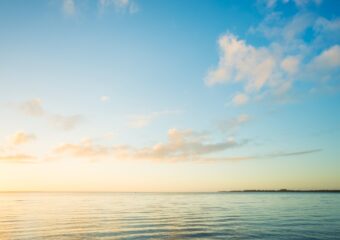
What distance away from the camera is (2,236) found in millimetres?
27500

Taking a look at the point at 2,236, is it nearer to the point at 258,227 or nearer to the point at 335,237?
the point at 258,227

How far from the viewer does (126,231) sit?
31.0 metres

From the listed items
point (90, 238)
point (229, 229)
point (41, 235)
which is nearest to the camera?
point (90, 238)

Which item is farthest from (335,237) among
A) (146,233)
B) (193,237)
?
(146,233)

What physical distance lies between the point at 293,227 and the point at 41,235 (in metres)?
28.5

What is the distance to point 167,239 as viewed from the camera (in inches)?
1043

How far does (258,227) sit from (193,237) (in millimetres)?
10811

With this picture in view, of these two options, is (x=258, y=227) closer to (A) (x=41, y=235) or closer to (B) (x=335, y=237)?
(B) (x=335, y=237)

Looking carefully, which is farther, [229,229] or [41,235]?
[229,229]

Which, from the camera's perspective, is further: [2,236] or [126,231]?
[126,231]

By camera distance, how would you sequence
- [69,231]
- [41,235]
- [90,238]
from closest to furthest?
[90,238] → [41,235] → [69,231]

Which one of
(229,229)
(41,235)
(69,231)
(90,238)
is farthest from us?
(229,229)

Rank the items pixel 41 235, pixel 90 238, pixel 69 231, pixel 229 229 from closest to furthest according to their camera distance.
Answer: pixel 90 238 → pixel 41 235 → pixel 69 231 → pixel 229 229

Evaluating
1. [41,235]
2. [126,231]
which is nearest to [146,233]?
[126,231]
